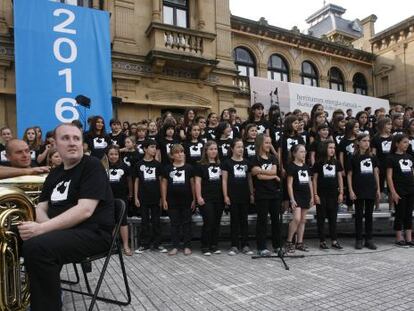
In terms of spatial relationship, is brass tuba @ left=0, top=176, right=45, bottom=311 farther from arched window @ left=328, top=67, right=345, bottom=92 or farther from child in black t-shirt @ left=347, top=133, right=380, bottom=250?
arched window @ left=328, top=67, right=345, bottom=92

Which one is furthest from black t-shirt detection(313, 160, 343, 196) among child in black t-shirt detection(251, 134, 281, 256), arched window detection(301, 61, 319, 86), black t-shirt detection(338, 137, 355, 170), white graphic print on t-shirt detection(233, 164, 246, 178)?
arched window detection(301, 61, 319, 86)

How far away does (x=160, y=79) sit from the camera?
13531 mm

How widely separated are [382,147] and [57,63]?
28.3ft

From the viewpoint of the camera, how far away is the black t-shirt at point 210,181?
6078 mm

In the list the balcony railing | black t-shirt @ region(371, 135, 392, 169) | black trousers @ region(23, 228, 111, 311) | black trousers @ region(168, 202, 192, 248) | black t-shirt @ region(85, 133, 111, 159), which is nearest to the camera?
black trousers @ region(23, 228, 111, 311)

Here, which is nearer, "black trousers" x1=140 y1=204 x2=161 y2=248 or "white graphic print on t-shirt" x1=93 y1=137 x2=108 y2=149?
"black trousers" x1=140 y1=204 x2=161 y2=248

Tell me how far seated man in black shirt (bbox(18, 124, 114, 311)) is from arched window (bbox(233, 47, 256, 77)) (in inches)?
611

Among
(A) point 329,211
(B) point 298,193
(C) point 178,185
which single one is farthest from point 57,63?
(A) point 329,211

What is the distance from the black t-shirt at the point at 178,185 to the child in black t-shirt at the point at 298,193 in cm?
164

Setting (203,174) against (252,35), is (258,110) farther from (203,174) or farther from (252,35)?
(252,35)

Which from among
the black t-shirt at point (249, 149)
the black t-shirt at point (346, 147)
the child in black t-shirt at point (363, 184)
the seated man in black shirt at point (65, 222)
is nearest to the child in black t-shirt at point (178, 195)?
the black t-shirt at point (249, 149)

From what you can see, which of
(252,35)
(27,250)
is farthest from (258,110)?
(252,35)

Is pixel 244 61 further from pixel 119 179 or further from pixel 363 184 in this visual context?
pixel 119 179

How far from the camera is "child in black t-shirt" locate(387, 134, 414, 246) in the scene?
6344 millimetres
